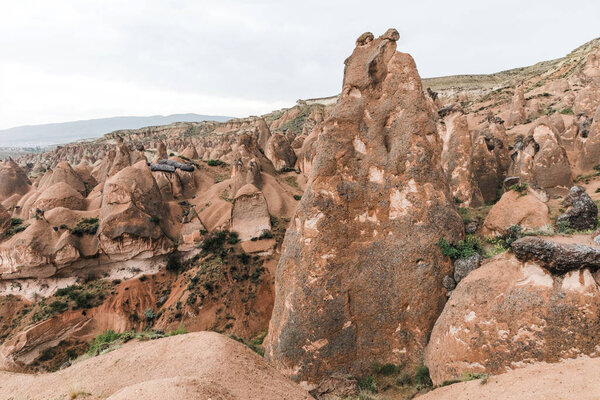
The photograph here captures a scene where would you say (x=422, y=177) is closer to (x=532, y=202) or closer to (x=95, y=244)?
(x=532, y=202)

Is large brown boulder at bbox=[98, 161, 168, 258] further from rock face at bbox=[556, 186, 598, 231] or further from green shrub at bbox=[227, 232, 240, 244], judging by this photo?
rock face at bbox=[556, 186, 598, 231]

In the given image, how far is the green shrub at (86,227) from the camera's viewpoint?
27.6m

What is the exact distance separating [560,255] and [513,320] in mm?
2251

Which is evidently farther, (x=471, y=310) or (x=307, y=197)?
(x=307, y=197)

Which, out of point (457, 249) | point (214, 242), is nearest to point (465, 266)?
point (457, 249)

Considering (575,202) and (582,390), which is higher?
(575,202)

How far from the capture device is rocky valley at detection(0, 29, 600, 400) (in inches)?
369

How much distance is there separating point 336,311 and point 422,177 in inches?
256

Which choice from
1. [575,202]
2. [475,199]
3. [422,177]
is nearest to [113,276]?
[422,177]

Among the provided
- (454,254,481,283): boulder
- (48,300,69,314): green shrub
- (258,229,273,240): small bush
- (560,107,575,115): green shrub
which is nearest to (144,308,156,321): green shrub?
(48,300,69,314): green shrub

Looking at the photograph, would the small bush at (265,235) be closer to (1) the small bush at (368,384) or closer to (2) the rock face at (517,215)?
(1) the small bush at (368,384)

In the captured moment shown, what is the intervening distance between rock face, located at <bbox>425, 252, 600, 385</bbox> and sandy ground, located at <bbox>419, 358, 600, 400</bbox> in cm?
79

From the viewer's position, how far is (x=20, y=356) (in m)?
Result: 22.1

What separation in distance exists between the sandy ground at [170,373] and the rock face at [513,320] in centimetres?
510
